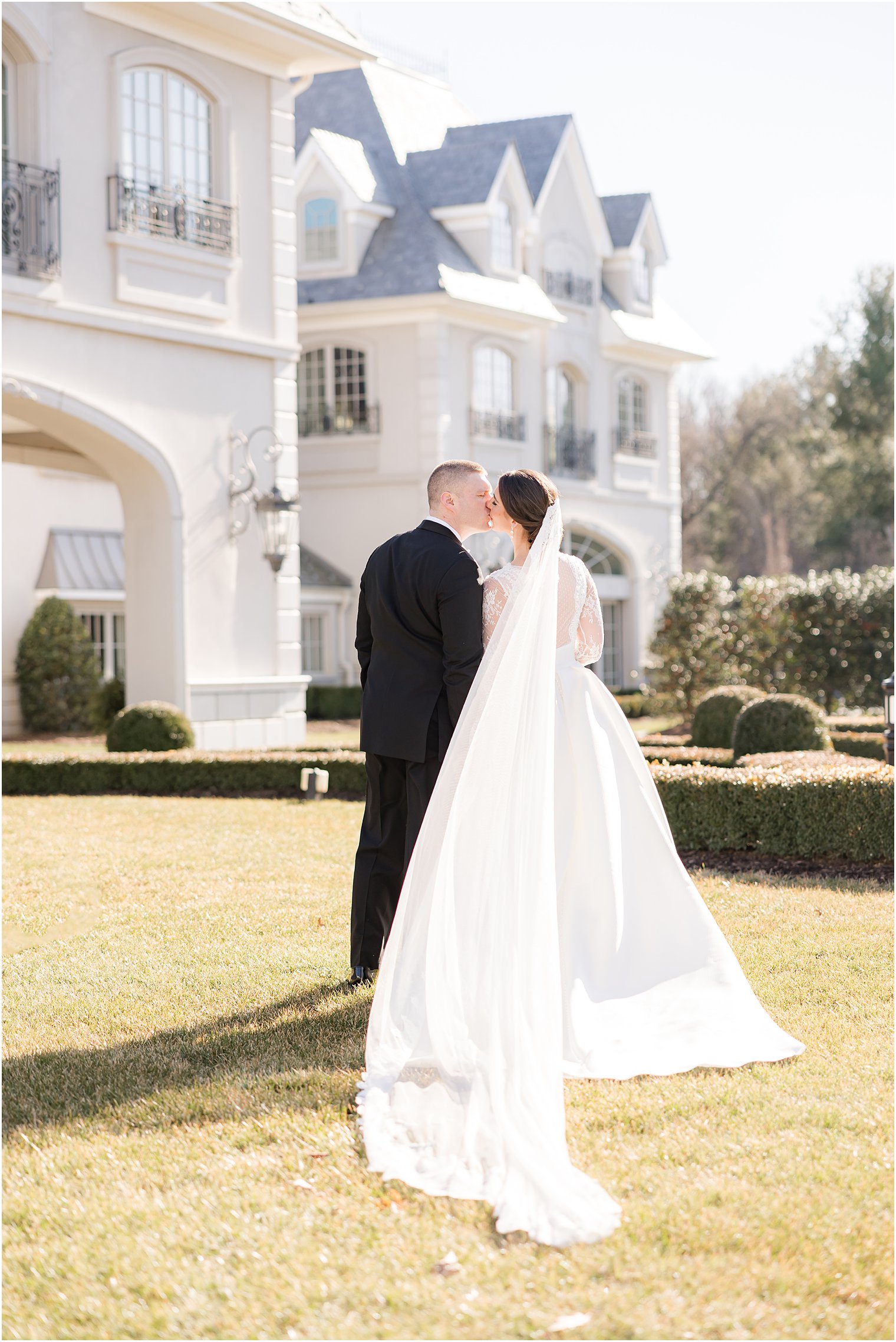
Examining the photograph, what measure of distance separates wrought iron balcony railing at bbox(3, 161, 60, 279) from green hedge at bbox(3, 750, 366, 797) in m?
5.20

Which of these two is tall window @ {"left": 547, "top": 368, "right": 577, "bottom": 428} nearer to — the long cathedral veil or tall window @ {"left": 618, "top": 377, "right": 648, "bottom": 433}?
tall window @ {"left": 618, "top": 377, "right": 648, "bottom": 433}

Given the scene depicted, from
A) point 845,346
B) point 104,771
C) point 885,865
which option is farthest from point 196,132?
point 845,346

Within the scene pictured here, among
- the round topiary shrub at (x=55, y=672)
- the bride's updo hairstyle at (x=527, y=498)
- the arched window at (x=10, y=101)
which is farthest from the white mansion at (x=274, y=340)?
the bride's updo hairstyle at (x=527, y=498)

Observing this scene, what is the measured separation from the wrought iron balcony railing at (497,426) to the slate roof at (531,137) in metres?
4.54

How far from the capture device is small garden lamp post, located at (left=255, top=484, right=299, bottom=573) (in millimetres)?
16594

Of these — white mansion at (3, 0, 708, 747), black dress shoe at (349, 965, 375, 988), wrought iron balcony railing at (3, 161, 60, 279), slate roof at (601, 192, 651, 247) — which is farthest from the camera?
slate roof at (601, 192, 651, 247)

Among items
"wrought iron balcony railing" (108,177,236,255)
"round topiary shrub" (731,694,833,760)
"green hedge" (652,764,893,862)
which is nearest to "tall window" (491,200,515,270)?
"wrought iron balcony railing" (108,177,236,255)

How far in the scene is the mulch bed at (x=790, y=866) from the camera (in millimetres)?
8273

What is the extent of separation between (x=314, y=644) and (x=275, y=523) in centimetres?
805

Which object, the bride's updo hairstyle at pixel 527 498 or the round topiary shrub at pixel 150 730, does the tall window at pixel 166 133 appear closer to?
the round topiary shrub at pixel 150 730

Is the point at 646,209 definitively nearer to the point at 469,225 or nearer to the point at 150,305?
the point at 469,225

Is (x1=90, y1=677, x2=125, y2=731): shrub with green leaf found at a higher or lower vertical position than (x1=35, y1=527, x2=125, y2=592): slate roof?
lower

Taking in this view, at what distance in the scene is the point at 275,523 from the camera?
54.9 feet

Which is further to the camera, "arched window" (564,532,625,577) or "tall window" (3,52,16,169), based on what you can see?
"arched window" (564,532,625,577)
